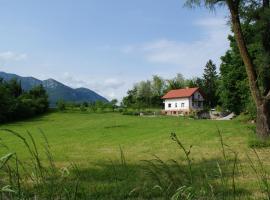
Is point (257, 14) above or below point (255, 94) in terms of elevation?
above

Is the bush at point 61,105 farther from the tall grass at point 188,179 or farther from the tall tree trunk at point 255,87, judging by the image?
the tall grass at point 188,179

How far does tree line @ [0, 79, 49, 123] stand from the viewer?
5466 centimetres

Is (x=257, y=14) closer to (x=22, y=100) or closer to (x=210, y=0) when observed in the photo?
(x=210, y=0)

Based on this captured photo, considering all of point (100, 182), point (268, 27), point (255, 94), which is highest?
point (268, 27)

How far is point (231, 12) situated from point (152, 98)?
95225 millimetres

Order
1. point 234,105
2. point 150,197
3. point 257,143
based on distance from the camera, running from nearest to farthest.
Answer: point 150,197 < point 257,143 < point 234,105

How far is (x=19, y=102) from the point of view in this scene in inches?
2301

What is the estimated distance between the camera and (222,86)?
1638 inches

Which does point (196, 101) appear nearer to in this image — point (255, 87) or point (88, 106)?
point (88, 106)

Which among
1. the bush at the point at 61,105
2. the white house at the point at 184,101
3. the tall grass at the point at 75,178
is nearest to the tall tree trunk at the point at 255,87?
the tall grass at the point at 75,178

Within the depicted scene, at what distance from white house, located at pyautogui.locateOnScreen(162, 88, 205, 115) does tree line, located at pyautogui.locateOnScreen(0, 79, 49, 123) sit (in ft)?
101

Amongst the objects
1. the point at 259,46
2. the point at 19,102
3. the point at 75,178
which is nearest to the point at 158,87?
the point at 19,102

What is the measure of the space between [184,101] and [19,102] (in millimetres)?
42832

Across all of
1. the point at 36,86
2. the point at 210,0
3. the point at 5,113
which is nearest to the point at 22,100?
the point at 5,113
